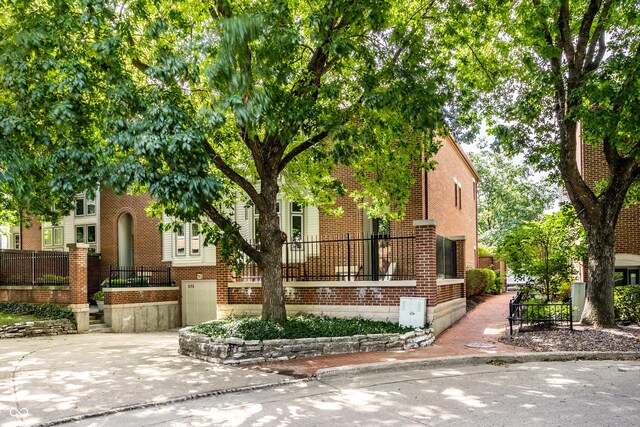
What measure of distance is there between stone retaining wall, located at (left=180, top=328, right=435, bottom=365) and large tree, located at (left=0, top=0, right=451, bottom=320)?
4.50ft

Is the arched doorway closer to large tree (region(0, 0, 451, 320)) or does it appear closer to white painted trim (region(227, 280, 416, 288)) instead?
white painted trim (region(227, 280, 416, 288))

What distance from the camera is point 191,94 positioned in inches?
476

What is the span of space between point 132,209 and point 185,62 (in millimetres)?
17596

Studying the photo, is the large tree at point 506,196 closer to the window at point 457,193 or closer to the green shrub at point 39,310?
the window at point 457,193

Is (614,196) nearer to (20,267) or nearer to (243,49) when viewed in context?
(243,49)

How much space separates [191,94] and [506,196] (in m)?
38.1

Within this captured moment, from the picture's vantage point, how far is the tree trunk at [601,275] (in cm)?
1288

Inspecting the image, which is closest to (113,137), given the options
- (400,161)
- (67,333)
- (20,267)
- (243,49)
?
(243,49)

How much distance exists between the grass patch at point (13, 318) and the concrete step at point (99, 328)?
70.5 inches

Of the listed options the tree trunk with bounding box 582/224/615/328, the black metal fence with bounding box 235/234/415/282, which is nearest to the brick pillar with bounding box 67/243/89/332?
the black metal fence with bounding box 235/234/415/282

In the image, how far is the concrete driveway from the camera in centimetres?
710

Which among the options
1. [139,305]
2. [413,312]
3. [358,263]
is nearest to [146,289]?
[139,305]

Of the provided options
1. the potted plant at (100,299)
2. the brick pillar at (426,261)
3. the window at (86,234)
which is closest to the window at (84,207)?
the window at (86,234)

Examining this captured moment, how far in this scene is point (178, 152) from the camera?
811 centimetres
